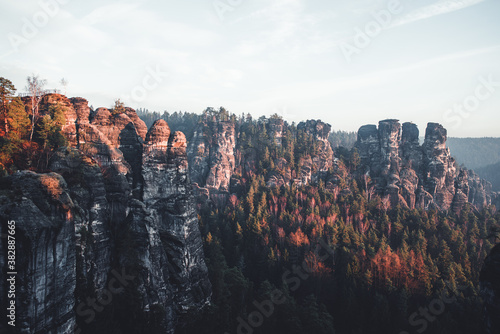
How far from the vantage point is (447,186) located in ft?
253

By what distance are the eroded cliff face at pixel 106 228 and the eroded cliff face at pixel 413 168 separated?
67034mm

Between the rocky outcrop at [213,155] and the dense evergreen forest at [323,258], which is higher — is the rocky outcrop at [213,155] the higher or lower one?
the higher one

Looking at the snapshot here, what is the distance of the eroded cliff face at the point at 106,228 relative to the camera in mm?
14688

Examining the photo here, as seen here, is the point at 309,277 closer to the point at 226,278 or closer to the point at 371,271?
the point at 371,271

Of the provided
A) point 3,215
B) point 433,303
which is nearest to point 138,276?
point 3,215

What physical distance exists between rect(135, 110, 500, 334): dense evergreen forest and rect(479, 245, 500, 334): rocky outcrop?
67.7ft

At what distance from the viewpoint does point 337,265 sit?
48.9 m

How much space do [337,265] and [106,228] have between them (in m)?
41.3

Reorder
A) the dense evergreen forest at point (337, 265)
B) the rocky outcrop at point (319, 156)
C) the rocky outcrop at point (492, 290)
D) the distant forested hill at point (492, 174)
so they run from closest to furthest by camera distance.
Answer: the rocky outcrop at point (492, 290) → the dense evergreen forest at point (337, 265) → the rocky outcrop at point (319, 156) → the distant forested hill at point (492, 174)

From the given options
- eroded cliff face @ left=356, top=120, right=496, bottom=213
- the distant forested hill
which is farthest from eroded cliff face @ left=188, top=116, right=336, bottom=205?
the distant forested hill

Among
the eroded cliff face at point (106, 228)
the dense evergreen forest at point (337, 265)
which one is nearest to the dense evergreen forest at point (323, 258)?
Result: the dense evergreen forest at point (337, 265)

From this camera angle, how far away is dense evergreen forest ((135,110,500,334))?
3450cm

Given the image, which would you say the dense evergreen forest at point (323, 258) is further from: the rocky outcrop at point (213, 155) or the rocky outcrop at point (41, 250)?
the rocky outcrop at point (213, 155)

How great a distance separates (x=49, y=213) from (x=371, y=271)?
4596 cm
